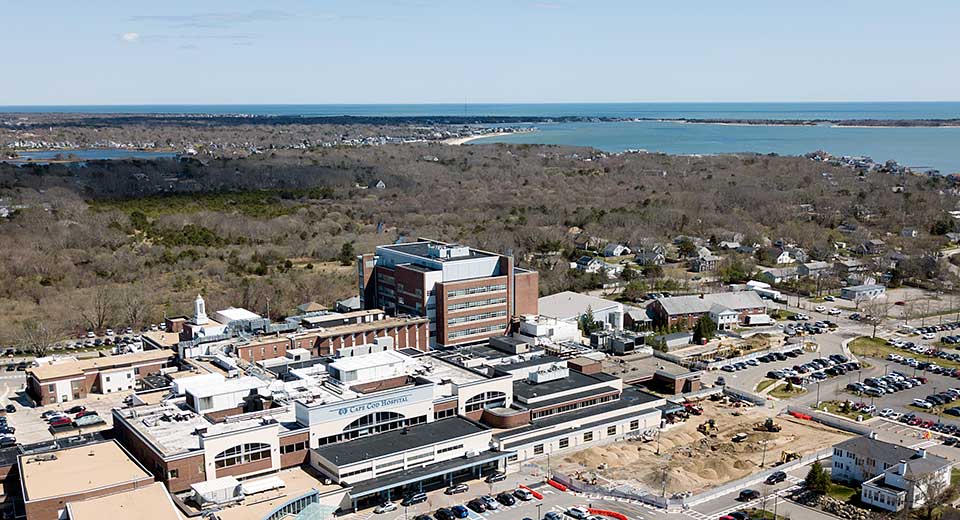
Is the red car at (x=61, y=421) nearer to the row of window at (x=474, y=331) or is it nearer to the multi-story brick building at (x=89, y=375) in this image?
the multi-story brick building at (x=89, y=375)

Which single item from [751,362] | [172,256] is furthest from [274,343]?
[172,256]

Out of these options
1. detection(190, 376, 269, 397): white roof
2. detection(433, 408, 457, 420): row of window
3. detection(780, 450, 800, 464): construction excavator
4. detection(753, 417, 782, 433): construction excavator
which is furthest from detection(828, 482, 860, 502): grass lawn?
detection(190, 376, 269, 397): white roof

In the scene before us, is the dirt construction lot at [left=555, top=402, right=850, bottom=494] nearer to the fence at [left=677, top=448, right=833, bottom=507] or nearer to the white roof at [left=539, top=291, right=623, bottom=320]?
the fence at [left=677, top=448, right=833, bottom=507]

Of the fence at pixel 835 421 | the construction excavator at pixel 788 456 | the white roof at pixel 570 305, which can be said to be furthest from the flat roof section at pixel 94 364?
the fence at pixel 835 421

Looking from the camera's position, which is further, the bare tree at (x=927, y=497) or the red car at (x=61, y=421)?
the red car at (x=61, y=421)

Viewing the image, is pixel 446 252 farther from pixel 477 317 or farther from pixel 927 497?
pixel 927 497

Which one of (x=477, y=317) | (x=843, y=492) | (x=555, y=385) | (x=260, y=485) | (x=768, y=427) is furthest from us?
(x=477, y=317)

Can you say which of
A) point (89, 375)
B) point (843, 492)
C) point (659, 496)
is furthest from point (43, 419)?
point (843, 492)
